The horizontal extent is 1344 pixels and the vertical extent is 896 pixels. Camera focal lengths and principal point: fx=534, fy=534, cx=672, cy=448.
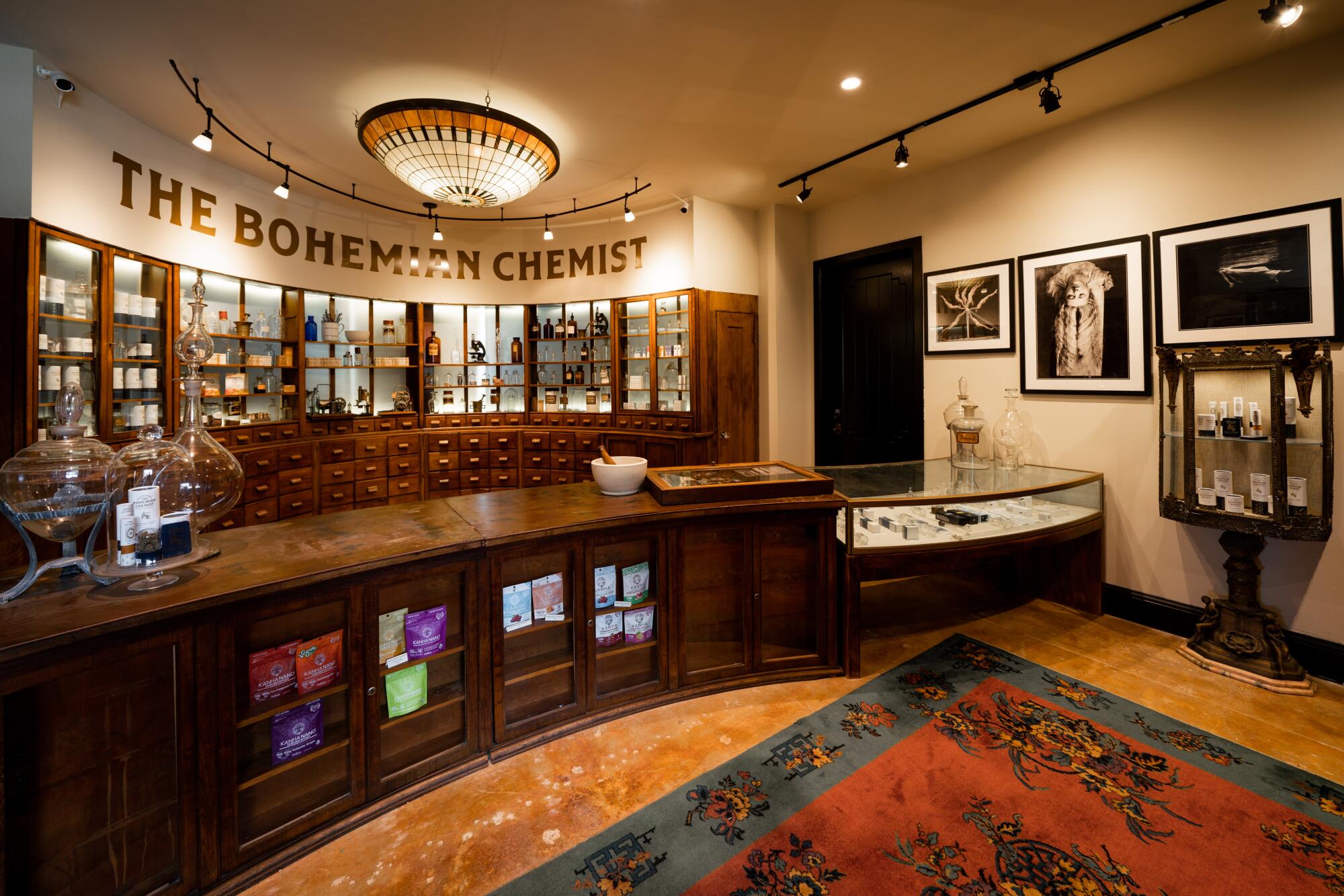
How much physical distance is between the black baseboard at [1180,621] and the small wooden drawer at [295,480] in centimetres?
672

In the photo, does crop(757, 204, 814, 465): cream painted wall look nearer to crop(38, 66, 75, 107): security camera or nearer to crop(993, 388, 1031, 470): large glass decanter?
crop(993, 388, 1031, 470): large glass decanter

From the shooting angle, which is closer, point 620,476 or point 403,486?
point 620,476

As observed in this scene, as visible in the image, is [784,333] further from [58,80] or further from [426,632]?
[58,80]

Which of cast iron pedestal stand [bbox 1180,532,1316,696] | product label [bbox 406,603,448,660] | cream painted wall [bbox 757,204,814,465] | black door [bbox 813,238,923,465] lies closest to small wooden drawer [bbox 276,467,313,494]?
product label [bbox 406,603,448,660]

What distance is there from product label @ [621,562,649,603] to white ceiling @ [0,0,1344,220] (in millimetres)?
2795

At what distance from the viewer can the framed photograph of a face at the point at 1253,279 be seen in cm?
283

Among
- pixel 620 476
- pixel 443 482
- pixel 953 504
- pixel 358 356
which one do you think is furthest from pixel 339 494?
pixel 953 504

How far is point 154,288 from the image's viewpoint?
3.92 m

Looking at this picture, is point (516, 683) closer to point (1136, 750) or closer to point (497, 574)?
point (497, 574)

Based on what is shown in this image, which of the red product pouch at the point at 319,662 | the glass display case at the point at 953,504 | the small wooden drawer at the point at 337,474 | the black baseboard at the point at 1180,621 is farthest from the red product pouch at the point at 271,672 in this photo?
the black baseboard at the point at 1180,621

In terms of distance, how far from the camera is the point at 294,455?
505 cm

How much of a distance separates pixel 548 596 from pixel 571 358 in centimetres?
441

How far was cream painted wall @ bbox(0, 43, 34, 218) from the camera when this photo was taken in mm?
2990

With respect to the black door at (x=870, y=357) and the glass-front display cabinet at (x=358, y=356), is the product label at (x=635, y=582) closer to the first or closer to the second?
the black door at (x=870, y=357)
